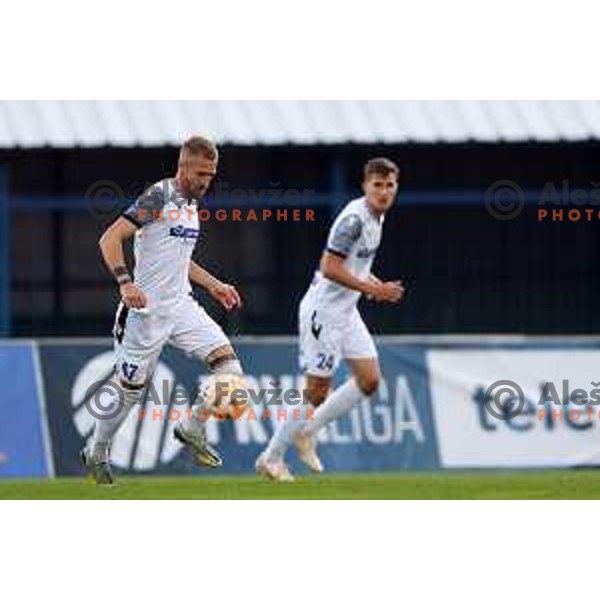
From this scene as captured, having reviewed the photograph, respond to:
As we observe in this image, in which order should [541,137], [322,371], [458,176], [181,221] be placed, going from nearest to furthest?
[181,221] < [322,371] < [541,137] < [458,176]

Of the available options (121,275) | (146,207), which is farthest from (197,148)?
(121,275)

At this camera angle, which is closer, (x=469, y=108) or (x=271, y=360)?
(x=271, y=360)

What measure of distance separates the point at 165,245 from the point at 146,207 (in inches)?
16.4

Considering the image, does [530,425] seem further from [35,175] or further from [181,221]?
[35,175]

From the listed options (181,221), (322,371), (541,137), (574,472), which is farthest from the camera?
(541,137)

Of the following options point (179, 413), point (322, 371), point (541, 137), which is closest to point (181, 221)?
point (322, 371)

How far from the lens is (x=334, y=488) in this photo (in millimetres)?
Result: 16984

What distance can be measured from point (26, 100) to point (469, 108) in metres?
6.28

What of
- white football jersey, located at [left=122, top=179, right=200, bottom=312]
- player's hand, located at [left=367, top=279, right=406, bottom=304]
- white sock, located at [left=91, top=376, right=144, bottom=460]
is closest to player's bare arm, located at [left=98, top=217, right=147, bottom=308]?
white football jersey, located at [left=122, top=179, right=200, bottom=312]

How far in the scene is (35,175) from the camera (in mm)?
33094

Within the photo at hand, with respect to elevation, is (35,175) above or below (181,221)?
above

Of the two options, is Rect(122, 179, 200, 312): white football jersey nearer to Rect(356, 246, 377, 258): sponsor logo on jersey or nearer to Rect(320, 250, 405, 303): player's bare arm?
Rect(320, 250, 405, 303): player's bare arm

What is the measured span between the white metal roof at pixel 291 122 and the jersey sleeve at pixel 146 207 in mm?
15540

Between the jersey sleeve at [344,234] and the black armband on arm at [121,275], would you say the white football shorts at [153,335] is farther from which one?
the jersey sleeve at [344,234]
